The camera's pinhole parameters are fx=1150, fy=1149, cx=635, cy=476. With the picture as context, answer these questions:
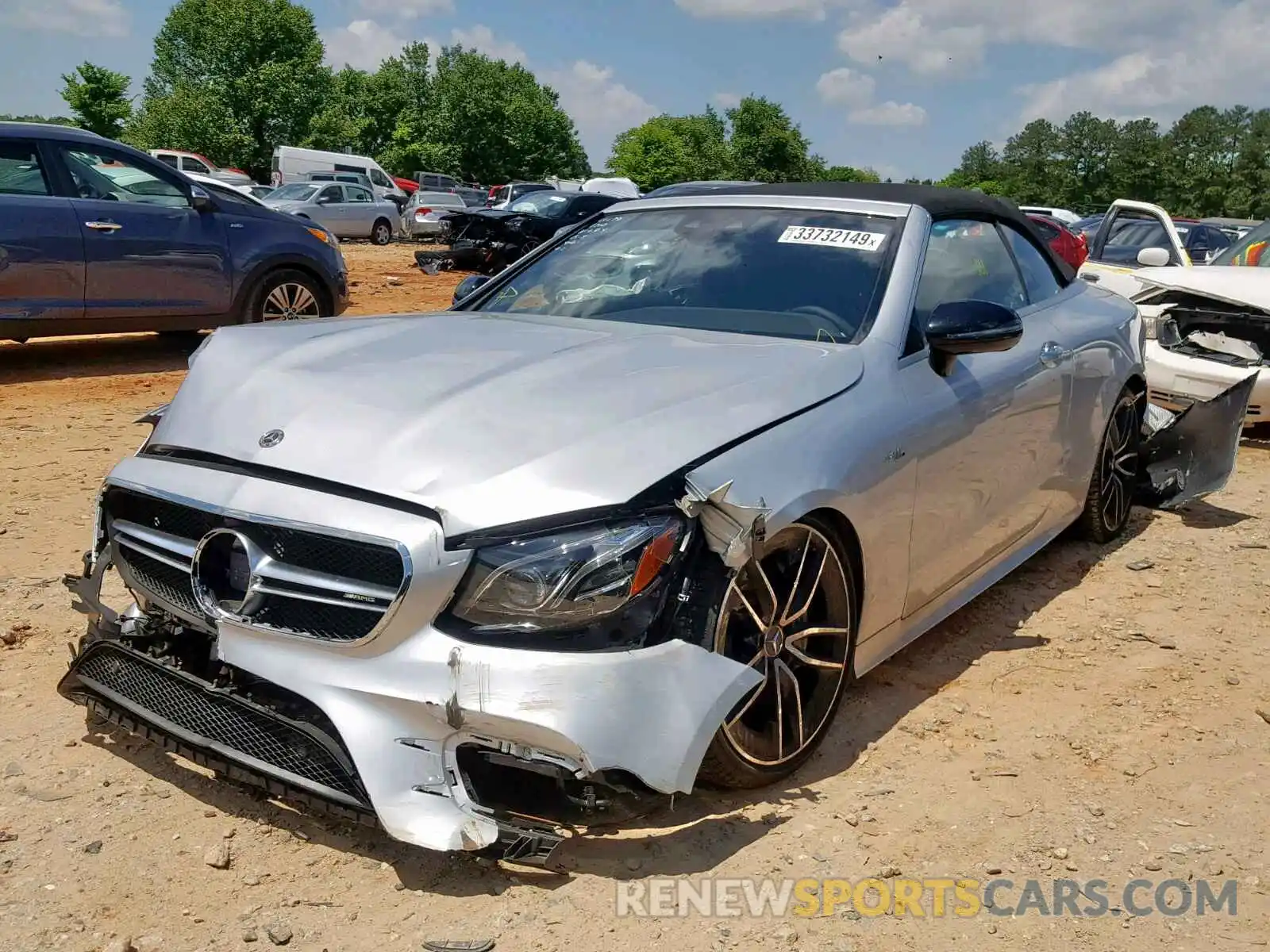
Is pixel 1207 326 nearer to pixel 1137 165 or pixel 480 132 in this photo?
pixel 480 132

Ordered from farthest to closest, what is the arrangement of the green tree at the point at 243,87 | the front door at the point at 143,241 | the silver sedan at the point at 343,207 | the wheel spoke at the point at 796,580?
the green tree at the point at 243,87 < the silver sedan at the point at 343,207 < the front door at the point at 143,241 < the wheel spoke at the point at 796,580

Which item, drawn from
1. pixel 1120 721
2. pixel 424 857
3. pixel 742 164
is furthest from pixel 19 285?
pixel 742 164

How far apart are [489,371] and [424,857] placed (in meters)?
1.20

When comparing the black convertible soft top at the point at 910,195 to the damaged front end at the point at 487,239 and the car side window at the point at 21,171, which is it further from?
the damaged front end at the point at 487,239

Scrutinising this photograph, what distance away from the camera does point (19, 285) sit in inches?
310

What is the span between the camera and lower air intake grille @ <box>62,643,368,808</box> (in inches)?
96.0

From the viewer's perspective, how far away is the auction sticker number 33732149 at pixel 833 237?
368 centimetres

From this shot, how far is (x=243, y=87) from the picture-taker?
56938 millimetres

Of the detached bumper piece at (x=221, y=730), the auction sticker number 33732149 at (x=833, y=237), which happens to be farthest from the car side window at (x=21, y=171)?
the auction sticker number 33732149 at (x=833, y=237)

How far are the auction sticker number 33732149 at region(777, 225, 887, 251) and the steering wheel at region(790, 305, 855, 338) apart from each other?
31 cm

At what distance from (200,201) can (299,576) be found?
7195 mm

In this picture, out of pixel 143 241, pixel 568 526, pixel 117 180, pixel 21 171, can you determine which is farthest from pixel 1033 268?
pixel 21 171

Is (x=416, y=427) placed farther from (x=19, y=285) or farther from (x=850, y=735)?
(x=19, y=285)

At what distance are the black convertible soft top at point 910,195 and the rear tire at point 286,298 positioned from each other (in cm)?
568
